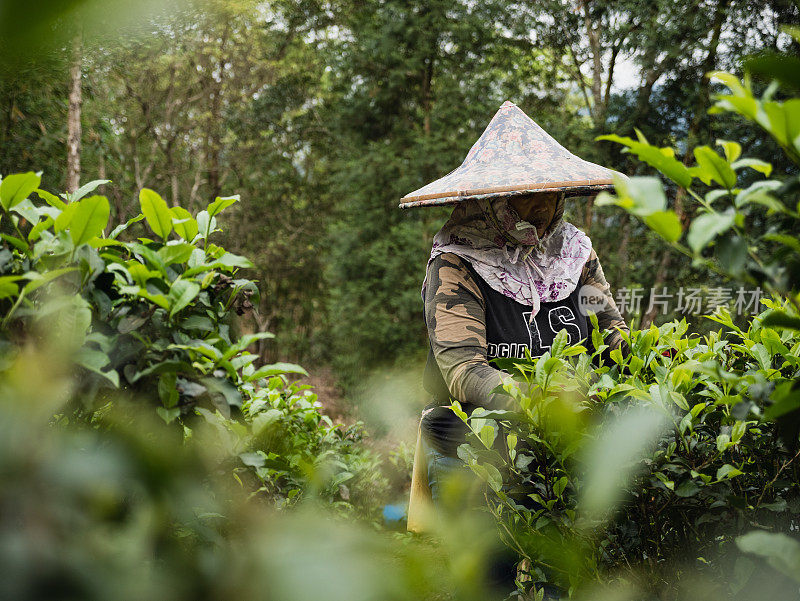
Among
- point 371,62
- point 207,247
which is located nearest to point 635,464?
point 207,247

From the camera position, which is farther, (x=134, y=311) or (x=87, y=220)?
(x=134, y=311)

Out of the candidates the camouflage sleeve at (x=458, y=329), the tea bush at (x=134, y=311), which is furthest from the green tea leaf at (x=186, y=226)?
the camouflage sleeve at (x=458, y=329)

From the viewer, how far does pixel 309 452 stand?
7.59ft

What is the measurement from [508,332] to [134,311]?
54.0 inches

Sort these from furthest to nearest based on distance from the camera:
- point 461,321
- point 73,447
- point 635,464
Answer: point 461,321 < point 635,464 < point 73,447

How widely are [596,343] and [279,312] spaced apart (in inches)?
413

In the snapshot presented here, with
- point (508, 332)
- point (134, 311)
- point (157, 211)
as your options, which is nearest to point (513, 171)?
point (508, 332)

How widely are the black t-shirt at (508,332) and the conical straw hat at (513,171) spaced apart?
0.86ft

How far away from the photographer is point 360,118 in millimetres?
8234

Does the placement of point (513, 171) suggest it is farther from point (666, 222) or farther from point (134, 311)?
point (666, 222)

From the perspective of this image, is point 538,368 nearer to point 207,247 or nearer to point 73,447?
point 207,247

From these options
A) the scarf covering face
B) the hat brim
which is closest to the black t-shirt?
the scarf covering face

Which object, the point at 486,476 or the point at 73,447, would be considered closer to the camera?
the point at 73,447

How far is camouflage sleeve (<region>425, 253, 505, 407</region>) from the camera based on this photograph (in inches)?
69.1
